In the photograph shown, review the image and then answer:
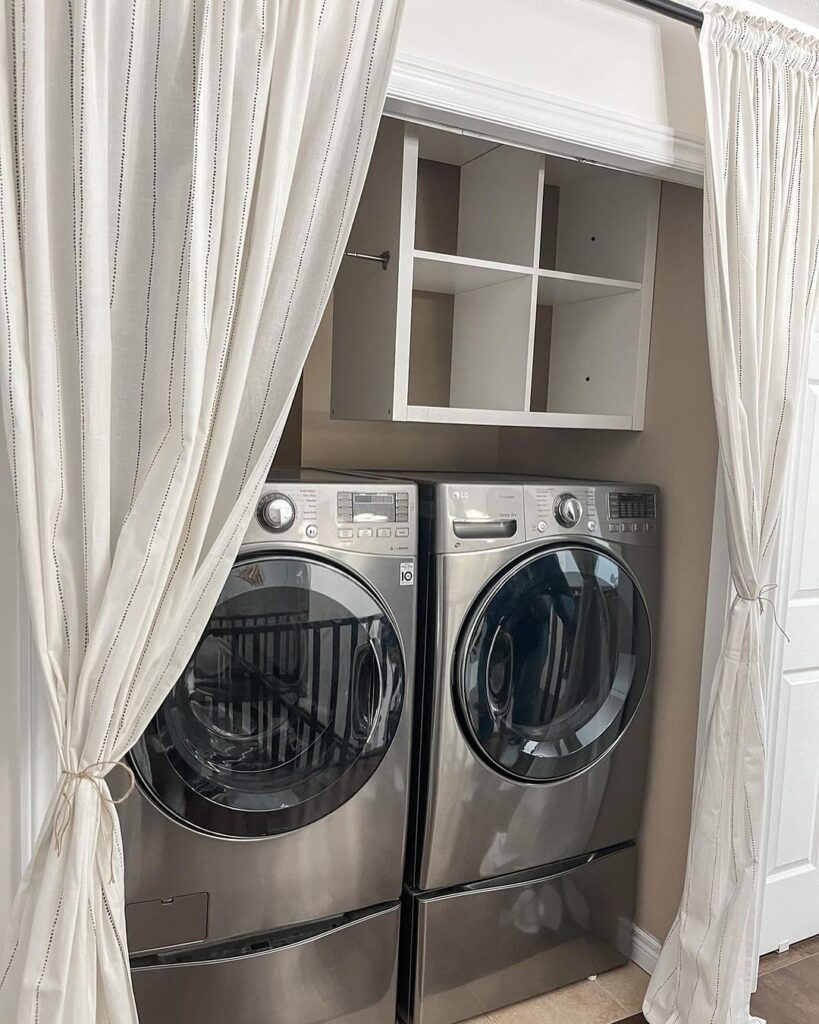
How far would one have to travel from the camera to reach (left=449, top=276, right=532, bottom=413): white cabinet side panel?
212cm

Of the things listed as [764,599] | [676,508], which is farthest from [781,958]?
[676,508]

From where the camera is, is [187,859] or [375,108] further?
[187,859]

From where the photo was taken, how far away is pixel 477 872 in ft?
6.34

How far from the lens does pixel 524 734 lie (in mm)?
1943

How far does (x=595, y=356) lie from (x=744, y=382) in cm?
58

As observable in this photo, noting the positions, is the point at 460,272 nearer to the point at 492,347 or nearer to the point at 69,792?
the point at 492,347

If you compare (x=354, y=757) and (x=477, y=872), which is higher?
(x=354, y=757)

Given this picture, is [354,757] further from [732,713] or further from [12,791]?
[732,713]

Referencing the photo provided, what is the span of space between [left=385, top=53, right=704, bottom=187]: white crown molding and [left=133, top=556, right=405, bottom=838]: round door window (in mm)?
899

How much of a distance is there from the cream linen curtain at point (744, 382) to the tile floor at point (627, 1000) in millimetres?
107

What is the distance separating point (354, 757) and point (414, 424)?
43.9 inches

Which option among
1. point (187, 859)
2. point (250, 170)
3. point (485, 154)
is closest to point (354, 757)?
point (187, 859)

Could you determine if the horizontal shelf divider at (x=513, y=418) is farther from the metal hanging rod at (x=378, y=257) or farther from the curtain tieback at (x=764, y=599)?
the curtain tieback at (x=764, y=599)

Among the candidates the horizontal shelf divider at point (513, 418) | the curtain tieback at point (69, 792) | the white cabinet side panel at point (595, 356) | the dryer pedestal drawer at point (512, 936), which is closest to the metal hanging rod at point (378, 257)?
the horizontal shelf divider at point (513, 418)
